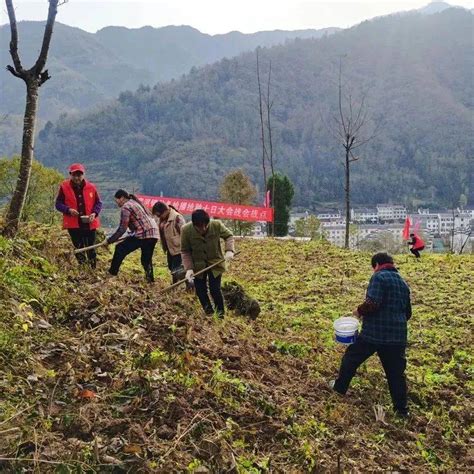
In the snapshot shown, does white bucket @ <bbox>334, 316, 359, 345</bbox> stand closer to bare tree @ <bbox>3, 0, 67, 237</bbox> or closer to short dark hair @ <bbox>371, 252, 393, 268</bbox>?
short dark hair @ <bbox>371, 252, 393, 268</bbox>

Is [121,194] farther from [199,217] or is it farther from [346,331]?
[346,331]

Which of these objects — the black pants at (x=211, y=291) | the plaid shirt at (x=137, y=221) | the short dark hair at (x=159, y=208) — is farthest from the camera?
the short dark hair at (x=159, y=208)

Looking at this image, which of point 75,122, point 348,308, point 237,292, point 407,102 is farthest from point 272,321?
point 407,102

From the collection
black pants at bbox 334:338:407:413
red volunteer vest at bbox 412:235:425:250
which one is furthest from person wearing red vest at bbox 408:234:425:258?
black pants at bbox 334:338:407:413

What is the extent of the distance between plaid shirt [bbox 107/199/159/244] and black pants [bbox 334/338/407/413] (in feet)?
10.5

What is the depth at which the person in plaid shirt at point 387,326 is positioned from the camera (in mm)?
4543

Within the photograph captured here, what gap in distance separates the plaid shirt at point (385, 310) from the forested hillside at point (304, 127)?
3961 inches

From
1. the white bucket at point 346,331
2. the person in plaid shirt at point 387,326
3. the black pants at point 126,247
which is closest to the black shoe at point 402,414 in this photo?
the person in plaid shirt at point 387,326

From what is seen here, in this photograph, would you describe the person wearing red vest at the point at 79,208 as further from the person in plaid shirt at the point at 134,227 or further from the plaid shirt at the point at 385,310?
the plaid shirt at the point at 385,310

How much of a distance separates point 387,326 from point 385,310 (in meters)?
0.14

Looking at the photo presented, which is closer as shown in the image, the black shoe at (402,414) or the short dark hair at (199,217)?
the black shoe at (402,414)

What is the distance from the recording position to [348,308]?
846 cm

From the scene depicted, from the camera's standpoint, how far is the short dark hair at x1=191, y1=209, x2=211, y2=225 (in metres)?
5.72

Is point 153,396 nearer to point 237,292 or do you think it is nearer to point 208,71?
point 237,292
